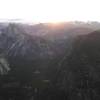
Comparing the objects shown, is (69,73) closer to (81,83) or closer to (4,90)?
(81,83)

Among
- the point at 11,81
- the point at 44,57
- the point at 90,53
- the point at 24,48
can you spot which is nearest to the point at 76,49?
the point at 90,53

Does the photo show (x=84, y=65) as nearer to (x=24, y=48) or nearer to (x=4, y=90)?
(x=4, y=90)

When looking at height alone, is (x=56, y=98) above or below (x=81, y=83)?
below

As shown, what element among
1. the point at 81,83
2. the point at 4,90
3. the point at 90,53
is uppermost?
the point at 90,53

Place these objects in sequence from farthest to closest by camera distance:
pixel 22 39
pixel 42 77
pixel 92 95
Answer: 1. pixel 22 39
2. pixel 42 77
3. pixel 92 95

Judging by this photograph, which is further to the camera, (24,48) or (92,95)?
(24,48)

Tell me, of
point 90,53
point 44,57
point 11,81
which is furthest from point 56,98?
point 44,57

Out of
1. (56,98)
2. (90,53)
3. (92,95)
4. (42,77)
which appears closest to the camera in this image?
(92,95)
